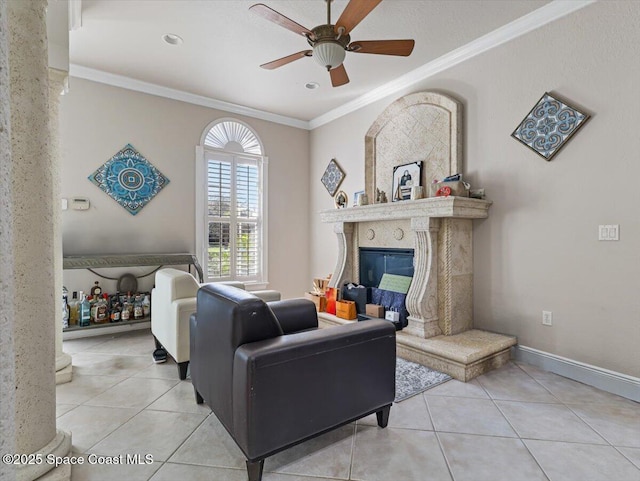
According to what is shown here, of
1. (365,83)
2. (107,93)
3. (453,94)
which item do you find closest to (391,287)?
(453,94)

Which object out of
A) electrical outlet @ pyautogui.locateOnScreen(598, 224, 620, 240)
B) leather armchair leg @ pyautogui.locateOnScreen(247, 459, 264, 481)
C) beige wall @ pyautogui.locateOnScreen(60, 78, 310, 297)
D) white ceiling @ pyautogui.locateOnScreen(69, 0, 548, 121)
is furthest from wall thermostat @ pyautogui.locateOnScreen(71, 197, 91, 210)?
electrical outlet @ pyautogui.locateOnScreen(598, 224, 620, 240)

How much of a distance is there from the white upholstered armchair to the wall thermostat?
1809mm

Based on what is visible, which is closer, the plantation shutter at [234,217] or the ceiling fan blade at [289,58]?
the ceiling fan blade at [289,58]

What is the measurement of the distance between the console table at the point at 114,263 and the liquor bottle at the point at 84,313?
2.2 inches

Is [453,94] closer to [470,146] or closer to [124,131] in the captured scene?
[470,146]

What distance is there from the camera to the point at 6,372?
54 cm

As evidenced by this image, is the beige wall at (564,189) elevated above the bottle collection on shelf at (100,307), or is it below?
above

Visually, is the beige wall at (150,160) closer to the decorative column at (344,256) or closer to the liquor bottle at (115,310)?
the liquor bottle at (115,310)

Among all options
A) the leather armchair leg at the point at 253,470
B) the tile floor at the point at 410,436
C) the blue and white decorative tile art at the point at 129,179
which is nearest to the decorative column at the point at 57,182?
the tile floor at the point at 410,436

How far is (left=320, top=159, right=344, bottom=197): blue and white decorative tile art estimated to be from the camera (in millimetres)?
5098

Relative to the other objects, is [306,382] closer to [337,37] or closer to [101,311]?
[337,37]

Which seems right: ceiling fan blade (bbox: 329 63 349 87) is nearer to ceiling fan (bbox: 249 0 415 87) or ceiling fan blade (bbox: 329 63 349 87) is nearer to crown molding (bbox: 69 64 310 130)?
ceiling fan (bbox: 249 0 415 87)

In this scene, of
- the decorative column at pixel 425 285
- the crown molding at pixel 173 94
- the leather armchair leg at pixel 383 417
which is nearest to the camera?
the leather armchair leg at pixel 383 417

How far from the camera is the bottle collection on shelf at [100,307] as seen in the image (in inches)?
141
